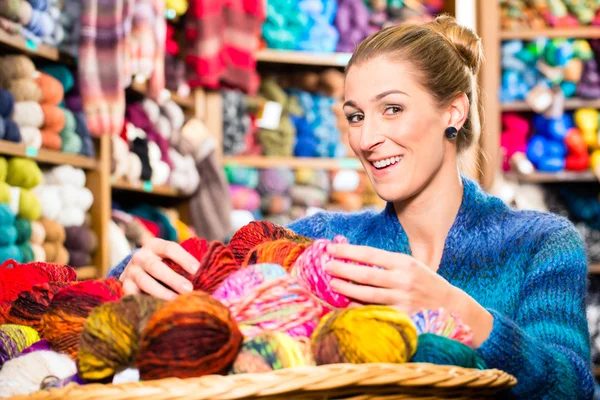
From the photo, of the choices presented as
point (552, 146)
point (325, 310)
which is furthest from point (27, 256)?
point (552, 146)

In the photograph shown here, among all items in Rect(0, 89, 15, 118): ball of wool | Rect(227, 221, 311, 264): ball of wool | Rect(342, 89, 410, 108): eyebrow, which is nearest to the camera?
Rect(227, 221, 311, 264): ball of wool

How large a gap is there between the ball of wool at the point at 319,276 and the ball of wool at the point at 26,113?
1934 mm

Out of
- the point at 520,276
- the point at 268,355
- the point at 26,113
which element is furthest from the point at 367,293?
the point at 26,113

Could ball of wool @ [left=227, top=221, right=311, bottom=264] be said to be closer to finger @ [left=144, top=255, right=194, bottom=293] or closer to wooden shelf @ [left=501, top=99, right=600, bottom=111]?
finger @ [left=144, top=255, right=194, bottom=293]

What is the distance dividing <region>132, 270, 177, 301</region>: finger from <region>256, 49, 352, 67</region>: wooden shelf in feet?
11.0

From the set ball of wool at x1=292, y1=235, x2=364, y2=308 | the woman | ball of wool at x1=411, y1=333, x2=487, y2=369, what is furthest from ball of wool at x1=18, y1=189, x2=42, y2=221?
ball of wool at x1=411, y1=333, x2=487, y2=369

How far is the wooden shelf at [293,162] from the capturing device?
423 cm

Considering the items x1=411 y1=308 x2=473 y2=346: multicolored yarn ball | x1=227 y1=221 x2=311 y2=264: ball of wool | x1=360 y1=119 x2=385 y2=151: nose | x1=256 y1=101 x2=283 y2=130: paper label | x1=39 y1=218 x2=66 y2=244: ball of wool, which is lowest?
x1=39 y1=218 x2=66 y2=244: ball of wool

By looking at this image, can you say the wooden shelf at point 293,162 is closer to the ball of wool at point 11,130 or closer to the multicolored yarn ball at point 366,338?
the ball of wool at point 11,130

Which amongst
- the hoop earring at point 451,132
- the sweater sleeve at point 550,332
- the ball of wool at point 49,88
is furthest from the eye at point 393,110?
the ball of wool at point 49,88

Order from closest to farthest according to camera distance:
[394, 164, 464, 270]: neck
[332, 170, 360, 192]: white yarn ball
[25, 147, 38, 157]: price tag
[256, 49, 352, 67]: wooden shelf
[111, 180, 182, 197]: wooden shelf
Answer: [394, 164, 464, 270]: neck, [25, 147, 38, 157]: price tag, [111, 180, 182, 197]: wooden shelf, [256, 49, 352, 67]: wooden shelf, [332, 170, 360, 192]: white yarn ball

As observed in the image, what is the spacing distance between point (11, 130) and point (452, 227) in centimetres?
155

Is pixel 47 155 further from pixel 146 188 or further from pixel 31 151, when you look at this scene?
pixel 146 188

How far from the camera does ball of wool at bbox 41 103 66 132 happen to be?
271 centimetres
